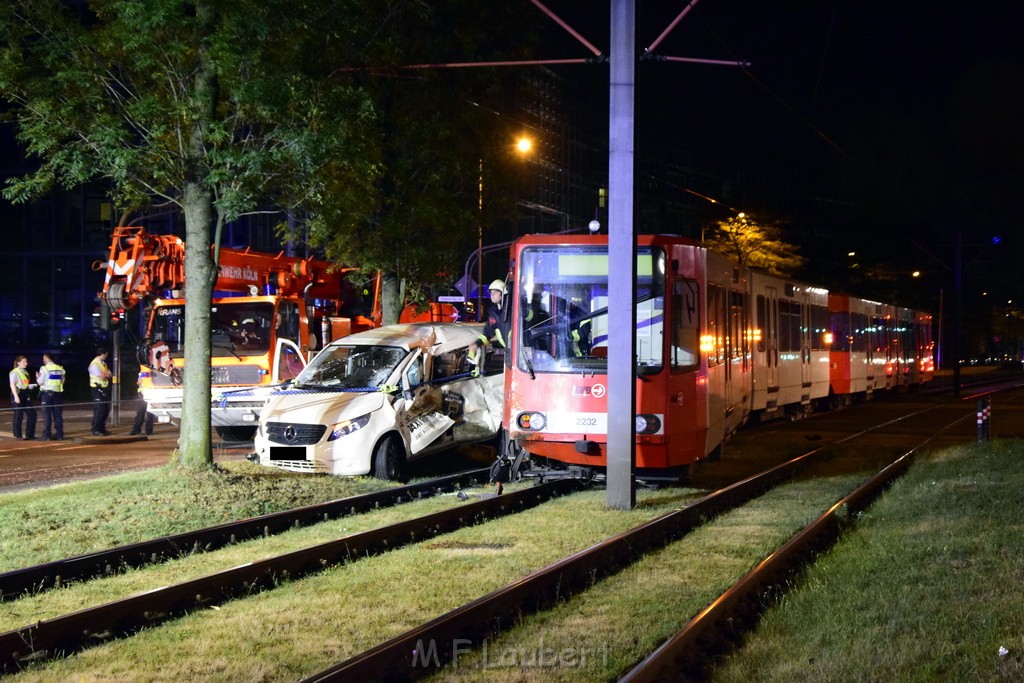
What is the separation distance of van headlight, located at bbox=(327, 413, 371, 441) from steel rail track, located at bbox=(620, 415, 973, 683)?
20.5 ft

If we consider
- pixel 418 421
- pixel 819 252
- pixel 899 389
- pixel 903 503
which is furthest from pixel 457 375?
pixel 819 252

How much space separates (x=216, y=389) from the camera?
22.3 meters

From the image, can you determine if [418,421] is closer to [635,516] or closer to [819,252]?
[635,516]

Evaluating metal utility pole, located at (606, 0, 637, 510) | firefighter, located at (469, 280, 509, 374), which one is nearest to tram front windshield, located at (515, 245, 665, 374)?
firefighter, located at (469, 280, 509, 374)

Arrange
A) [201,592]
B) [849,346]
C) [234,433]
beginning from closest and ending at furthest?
[201,592] < [234,433] < [849,346]

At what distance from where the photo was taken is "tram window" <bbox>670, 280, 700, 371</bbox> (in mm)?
14312

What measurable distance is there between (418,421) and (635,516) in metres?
4.67

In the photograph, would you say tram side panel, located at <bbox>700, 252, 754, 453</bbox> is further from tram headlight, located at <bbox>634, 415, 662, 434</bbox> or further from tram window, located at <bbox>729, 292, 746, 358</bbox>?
tram headlight, located at <bbox>634, 415, 662, 434</bbox>

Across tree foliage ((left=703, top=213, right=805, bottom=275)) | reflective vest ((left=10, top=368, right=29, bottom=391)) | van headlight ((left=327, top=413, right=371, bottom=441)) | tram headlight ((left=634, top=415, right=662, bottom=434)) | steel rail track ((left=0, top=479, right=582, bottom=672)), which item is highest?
tree foliage ((left=703, top=213, right=805, bottom=275))

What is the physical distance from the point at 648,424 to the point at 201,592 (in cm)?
683

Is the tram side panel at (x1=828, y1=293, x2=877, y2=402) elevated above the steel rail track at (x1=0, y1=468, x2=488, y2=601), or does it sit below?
above

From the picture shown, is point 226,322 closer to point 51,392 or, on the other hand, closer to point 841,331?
point 51,392

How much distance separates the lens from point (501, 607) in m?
7.92

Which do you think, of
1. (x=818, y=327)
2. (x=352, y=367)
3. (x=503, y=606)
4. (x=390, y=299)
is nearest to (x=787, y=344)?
(x=818, y=327)
